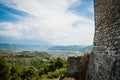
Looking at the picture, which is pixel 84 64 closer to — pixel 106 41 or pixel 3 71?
pixel 106 41

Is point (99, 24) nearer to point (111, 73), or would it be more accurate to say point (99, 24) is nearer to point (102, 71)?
point (102, 71)

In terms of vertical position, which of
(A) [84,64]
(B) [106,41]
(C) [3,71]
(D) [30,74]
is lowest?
(D) [30,74]

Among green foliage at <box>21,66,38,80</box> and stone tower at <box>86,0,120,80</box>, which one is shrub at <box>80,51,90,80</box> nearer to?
stone tower at <box>86,0,120,80</box>

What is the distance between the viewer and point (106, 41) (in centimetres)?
858

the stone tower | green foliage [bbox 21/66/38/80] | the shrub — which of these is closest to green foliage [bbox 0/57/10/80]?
green foliage [bbox 21/66/38/80]

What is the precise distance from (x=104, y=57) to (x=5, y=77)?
38.2 m

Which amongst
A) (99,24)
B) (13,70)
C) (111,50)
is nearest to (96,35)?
(99,24)

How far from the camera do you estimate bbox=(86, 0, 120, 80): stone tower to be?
23.2 ft

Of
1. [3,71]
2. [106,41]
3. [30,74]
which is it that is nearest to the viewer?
[106,41]

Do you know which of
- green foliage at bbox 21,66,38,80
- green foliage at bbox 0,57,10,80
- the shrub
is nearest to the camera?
the shrub

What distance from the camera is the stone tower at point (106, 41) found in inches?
279

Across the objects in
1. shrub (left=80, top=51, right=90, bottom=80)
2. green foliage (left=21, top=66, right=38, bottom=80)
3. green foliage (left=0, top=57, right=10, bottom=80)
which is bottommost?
green foliage (left=21, top=66, right=38, bottom=80)

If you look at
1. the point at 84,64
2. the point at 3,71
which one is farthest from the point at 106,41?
the point at 3,71

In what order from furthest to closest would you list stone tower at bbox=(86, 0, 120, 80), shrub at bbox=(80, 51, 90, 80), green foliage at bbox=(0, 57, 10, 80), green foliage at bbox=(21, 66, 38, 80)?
green foliage at bbox=(21, 66, 38, 80)
green foliage at bbox=(0, 57, 10, 80)
shrub at bbox=(80, 51, 90, 80)
stone tower at bbox=(86, 0, 120, 80)
